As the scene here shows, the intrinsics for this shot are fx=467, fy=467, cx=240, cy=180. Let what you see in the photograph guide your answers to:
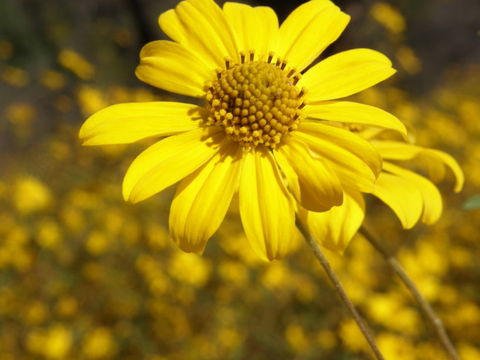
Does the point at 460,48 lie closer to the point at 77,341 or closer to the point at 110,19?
the point at 110,19

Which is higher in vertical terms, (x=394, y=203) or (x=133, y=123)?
(x=133, y=123)

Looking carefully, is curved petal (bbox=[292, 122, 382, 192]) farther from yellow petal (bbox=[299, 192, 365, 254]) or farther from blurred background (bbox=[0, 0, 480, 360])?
blurred background (bbox=[0, 0, 480, 360])

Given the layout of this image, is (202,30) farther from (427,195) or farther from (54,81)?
(54,81)

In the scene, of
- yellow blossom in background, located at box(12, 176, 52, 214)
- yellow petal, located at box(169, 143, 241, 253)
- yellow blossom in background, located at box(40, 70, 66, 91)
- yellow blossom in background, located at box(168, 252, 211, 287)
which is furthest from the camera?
yellow blossom in background, located at box(40, 70, 66, 91)

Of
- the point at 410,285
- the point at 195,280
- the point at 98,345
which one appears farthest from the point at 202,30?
the point at 98,345

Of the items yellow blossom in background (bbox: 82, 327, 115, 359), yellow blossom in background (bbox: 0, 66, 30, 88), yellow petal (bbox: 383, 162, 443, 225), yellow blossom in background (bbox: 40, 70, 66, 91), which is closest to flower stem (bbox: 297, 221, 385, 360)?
yellow petal (bbox: 383, 162, 443, 225)

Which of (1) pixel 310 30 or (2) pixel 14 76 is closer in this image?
(1) pixel 310 30

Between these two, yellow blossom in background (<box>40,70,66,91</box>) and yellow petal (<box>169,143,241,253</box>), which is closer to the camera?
yellow petal (<box>169,143,241,253</box>)

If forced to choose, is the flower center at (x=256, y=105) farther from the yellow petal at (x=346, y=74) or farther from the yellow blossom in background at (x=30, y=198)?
the yellow blossom in background at (x=30, y=198)
